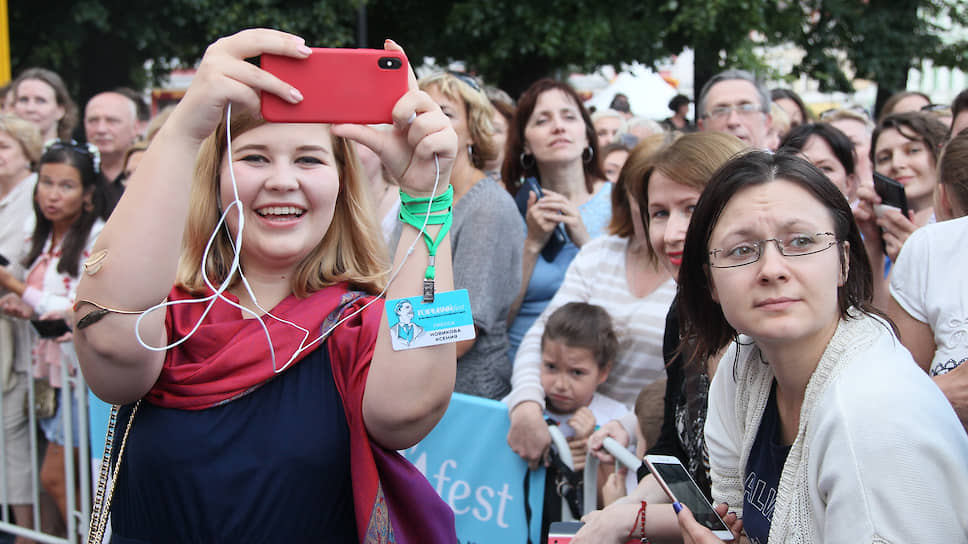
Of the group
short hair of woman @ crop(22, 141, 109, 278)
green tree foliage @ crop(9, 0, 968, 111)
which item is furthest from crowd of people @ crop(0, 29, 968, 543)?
green tree foliage @ crop(9, 0, 968, 111)

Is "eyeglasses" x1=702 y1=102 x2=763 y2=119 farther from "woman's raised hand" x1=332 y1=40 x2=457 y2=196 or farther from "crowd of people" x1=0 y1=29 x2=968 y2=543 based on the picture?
"woman's raised hand" x1=332 y1=40 x2=457 y2=196

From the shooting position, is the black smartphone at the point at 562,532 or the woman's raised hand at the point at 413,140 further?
the black smartphone at the point at 562,532

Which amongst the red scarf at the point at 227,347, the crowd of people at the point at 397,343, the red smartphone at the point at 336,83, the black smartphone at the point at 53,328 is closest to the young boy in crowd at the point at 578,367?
the crowd of people at the point at 397,343

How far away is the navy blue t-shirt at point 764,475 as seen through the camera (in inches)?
76.5

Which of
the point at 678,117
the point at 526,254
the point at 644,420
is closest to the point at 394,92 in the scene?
the point at 644,420

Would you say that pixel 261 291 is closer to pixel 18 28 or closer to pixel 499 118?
pixel 499 118

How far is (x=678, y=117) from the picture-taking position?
10539 mm

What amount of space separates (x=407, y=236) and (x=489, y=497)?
1.80m

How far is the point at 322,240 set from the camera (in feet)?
7.22

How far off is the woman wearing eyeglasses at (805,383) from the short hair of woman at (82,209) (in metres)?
3.88

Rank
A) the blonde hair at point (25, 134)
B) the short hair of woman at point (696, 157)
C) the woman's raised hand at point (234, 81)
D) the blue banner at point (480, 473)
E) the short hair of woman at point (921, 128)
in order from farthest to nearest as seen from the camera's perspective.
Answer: the blonde hair at point (25, 134) < the short hair of woman at point (921, 128) < the blue banner at point (480, 473) < the short hair of woman at point (696, 157) < the woman's raised hand at point (234, 81)

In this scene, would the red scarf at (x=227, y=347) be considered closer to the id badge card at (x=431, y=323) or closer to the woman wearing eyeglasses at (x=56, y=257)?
the id badge card at (x=431, y=323)

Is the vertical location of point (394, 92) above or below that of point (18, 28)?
below

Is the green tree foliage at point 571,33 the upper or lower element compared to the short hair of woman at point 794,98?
upper
